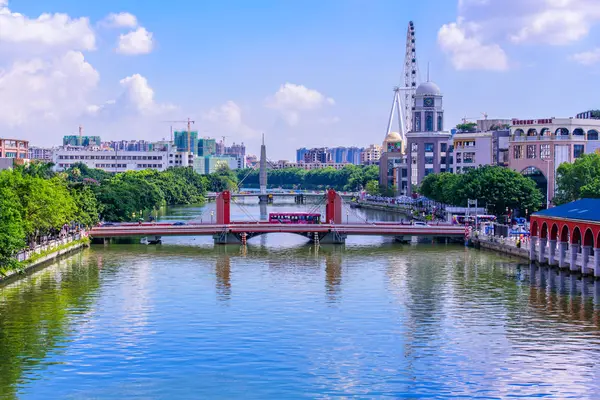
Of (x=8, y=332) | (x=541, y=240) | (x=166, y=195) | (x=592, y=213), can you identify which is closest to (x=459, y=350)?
(x=8, y=332)

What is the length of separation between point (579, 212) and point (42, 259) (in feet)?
116

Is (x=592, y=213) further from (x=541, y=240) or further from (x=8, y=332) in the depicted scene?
(x=8, y=332)

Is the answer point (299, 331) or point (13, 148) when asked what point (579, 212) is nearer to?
point (299, 331)

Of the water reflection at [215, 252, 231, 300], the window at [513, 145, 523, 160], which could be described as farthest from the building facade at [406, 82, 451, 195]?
the water reflection at [215, 252, 231, 300]

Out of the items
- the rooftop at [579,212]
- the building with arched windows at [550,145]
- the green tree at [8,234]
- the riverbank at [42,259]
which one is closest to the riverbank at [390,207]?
the building with arched windows at [550,145]

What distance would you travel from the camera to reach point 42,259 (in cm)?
6719

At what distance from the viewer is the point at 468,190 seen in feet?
350

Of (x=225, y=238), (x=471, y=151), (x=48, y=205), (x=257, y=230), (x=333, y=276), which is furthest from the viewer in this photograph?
(x=471, y=151)

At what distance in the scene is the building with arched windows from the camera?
116m

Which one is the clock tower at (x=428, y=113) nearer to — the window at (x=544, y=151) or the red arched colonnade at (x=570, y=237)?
the window at (x=544, y=151)

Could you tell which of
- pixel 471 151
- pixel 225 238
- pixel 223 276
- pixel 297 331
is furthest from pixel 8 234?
pixel 471 151

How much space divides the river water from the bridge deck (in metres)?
13.5

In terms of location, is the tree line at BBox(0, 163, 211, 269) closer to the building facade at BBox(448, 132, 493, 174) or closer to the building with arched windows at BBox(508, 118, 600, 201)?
the building with arched windows at BBox(508, 118, 600, 201)

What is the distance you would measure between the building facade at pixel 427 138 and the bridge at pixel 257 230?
83973 mm
